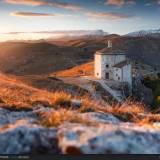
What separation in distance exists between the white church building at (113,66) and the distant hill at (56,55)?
28.5 m

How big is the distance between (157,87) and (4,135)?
1399 inches

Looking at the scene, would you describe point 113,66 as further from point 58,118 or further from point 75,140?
point 75,140

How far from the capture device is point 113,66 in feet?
138

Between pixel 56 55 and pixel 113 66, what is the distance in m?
50.2

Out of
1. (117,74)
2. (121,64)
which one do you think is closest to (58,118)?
(121,64)

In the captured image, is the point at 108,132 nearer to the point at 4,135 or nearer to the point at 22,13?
the point at 4,135

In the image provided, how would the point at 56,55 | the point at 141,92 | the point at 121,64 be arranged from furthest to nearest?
the point at 56,55 → the point at 121,64 → the point at 141,92

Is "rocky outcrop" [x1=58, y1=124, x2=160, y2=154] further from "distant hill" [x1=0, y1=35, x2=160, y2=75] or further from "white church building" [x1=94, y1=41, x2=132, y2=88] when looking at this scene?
"distant hill" [x1=0, y1=35, x2=160, y2=75]

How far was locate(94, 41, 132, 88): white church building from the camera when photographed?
136 feet

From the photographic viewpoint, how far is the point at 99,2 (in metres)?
8.38

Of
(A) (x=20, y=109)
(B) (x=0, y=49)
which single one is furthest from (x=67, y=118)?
(B) (x=0, y=49)

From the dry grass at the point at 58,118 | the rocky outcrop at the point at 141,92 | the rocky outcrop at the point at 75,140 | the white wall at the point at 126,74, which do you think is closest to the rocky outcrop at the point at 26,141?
the rocky outcrop at the point at 75,140

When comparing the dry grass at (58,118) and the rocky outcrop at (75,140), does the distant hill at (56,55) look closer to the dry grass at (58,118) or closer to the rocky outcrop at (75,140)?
the dry grass at (58,118)

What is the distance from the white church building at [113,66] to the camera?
41.4 meters
